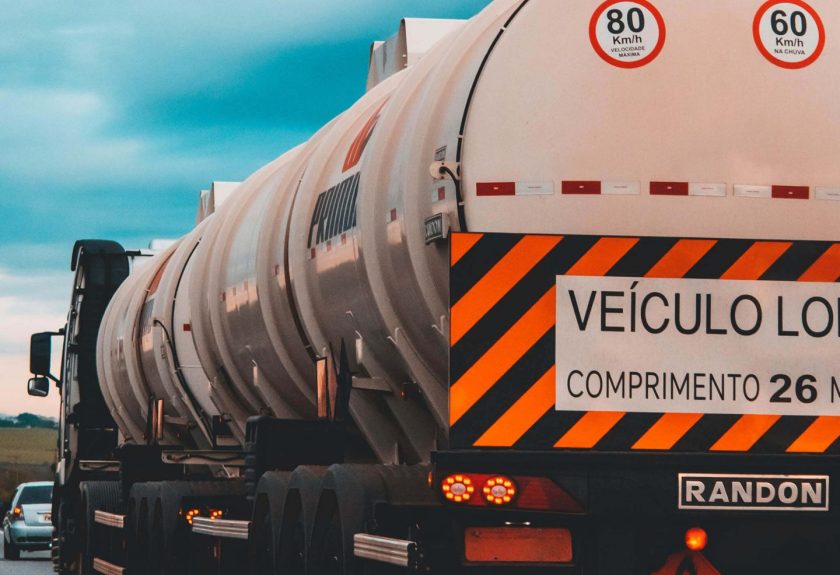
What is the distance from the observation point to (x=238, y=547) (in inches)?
446

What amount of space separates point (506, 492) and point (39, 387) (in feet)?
51.5

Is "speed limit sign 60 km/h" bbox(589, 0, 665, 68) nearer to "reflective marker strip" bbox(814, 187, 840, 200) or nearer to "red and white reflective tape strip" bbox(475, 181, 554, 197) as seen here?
"red and white reflective tape strip" bbox(475, 181, 554, 197)

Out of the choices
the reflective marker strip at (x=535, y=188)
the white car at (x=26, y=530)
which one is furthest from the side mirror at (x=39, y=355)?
the reflective marker strip at (x=535, y=188)

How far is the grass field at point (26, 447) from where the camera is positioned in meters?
116

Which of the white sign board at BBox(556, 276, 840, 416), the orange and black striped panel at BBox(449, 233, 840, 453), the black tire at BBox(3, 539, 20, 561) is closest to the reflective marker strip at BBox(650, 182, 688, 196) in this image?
the orange and black striped panel at BBox(449, 233, 840, 453)

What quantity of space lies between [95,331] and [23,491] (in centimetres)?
1244

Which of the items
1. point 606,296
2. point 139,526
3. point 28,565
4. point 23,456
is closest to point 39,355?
point 28,565

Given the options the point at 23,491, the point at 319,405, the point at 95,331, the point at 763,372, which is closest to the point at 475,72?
the point at 763,372

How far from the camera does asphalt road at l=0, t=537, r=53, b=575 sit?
2441 centimetres

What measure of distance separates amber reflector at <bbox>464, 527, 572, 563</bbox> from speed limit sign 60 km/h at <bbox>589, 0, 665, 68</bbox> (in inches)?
75.7

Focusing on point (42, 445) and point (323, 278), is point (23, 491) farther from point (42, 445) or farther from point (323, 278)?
point (42, 445)

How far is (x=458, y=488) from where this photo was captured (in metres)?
6.61

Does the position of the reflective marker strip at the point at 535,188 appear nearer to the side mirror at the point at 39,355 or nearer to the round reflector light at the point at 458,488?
the round reflector light at the point at 458,488

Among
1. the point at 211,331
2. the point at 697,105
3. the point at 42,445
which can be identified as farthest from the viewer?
the point at 42,445
